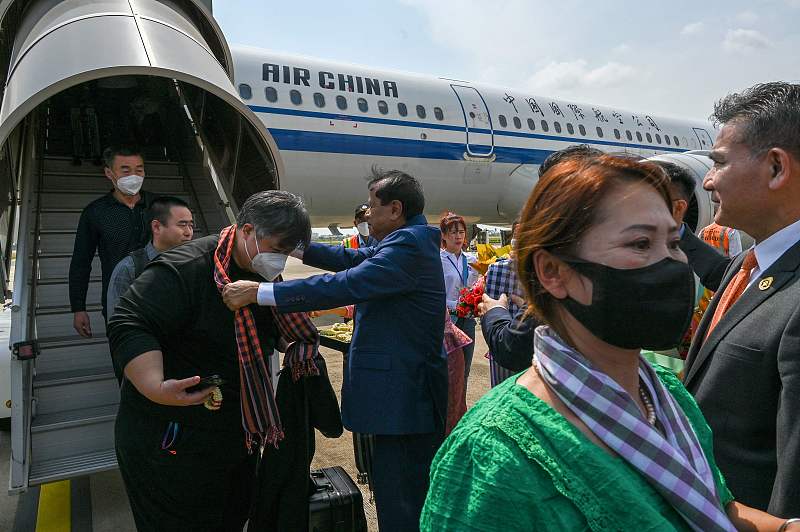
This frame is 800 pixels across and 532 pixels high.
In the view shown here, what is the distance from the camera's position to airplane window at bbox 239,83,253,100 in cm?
861

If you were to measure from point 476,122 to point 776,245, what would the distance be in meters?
9.68

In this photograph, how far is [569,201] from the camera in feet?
3.41

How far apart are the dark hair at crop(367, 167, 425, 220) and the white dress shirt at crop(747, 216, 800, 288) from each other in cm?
157

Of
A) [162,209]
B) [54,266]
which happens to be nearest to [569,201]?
[162,209]

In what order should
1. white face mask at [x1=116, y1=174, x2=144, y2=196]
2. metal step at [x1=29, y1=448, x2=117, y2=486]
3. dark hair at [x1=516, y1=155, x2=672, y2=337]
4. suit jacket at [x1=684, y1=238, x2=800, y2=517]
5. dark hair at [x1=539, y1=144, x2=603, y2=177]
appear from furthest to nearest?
1. white face mask at [x1=116, y1=174, x2=144, y2=196]
2. metal step at [x1=29, y1=448, x2=117, y2=486]
3. dark hair at [x1=539, y1=144, x2=603, y2=177]
4. suit jacket at [x1=684, y1=238, x2=800, y2=517]
5. dark hair at [x1=516, y1=155, x2=672, y2=337]

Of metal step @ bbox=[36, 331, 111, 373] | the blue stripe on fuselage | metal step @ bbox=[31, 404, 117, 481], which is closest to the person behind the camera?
metal step @ bbox=[31, 404, 117, 481]

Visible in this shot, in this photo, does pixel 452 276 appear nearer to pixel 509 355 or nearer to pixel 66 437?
pixel 509 355

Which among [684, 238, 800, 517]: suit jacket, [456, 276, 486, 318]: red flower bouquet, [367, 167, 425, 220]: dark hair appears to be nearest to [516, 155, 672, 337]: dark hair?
[684, 238, 800, 517]: suit jacket

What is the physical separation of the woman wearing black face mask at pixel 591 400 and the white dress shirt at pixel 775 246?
0.78m

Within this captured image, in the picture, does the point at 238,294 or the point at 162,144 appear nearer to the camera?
the point at 238,294

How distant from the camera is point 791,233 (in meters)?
1.70

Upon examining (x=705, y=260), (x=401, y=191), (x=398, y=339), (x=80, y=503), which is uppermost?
(x=401, y=191)

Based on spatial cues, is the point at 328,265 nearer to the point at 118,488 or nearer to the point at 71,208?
the point at 118,488

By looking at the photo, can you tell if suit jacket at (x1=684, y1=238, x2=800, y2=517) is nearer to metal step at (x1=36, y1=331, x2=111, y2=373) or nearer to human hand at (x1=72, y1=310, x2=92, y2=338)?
human hand at (x1=72, y1=310, x2=92, y2=338)
